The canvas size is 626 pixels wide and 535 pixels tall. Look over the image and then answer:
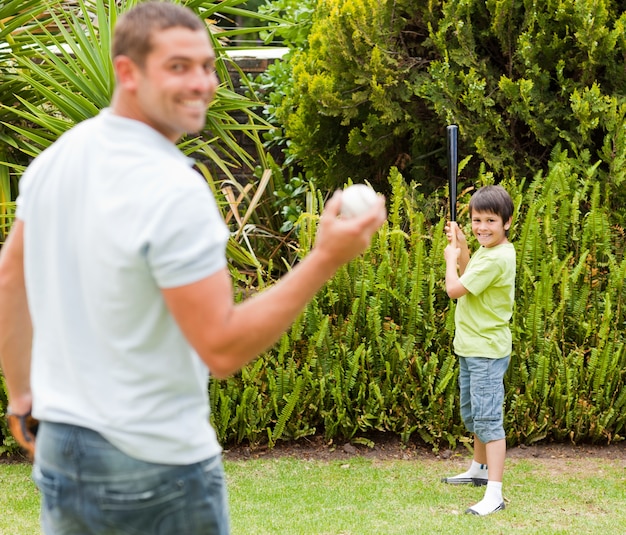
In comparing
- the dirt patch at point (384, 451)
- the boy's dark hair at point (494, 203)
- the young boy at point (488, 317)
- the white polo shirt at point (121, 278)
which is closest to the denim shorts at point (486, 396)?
the young boy at point (488, 317)

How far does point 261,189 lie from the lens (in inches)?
260

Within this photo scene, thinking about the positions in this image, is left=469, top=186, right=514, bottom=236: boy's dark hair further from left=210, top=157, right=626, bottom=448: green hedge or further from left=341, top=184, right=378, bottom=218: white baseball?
A: left=341, top=184, right=378, bottom=218: white baseball

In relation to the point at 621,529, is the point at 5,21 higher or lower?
higher

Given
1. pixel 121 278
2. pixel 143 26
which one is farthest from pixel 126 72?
pixel 121 278

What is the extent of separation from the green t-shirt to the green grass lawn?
773mm

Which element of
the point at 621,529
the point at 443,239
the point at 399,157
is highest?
the point at 399,157

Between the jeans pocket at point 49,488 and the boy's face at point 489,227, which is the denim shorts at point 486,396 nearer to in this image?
the boy's face at point 489,227

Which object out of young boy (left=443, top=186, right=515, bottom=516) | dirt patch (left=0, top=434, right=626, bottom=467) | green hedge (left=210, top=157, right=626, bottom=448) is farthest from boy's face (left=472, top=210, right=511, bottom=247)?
dirt patch (left=0, top=434, right=626, bottom=467)

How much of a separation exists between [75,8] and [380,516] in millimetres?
5548

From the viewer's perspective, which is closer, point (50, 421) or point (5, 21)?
point (50, 421)

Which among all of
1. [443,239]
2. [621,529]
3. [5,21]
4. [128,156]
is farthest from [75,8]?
[128,156]

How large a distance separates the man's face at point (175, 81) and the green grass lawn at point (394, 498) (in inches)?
115

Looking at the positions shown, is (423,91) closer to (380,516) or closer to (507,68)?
(507,68)

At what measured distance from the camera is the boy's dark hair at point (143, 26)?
63.3 inches
